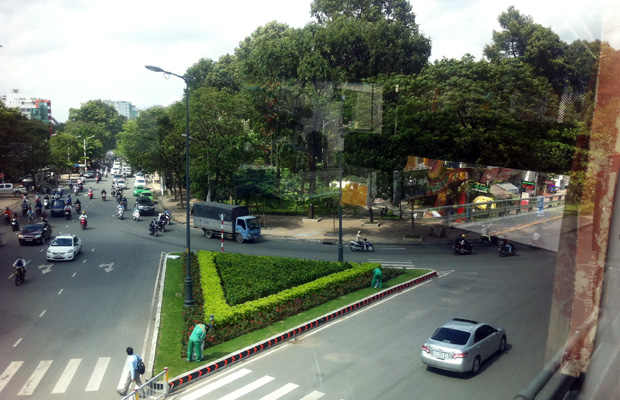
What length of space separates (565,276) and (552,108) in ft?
19.2

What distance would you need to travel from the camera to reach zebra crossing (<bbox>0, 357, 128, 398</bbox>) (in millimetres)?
11781

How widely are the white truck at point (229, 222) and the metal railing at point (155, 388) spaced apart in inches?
842

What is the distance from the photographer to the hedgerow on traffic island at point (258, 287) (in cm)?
1608

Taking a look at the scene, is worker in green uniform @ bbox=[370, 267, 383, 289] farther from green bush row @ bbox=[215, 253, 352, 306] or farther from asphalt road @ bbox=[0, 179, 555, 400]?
green bush row @ bbox=[215, 253, 352, 306]

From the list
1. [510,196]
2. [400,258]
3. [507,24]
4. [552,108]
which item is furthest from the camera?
[507,24]

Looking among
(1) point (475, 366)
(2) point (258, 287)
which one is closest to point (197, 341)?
(2) point (258, 287)

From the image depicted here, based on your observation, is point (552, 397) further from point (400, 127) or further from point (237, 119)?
point (237, 119)

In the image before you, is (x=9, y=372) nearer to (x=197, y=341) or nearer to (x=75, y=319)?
(x=75, y=319)

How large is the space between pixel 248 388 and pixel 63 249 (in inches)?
754

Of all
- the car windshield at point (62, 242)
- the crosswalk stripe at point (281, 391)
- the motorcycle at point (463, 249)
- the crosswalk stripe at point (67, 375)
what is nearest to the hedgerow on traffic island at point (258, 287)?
the crosswalk stripe at point (67, 375)

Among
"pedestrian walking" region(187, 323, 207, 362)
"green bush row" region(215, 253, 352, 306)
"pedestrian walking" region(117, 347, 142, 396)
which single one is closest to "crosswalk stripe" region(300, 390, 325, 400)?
"pedestrian walking" region(187, 323, 207, 362)

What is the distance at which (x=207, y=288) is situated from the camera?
63.6 ft

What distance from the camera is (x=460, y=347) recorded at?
12391mm

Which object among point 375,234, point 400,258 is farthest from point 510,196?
point 375,234
